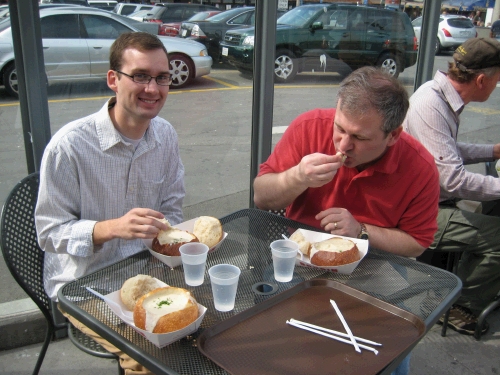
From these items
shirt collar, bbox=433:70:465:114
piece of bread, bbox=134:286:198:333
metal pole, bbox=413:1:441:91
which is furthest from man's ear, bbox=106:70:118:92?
metal pole, bbox=413:1:441:91

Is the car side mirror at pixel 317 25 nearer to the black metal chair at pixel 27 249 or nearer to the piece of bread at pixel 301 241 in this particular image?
the piece of bread at pixel 301 241

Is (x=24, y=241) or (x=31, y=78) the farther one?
(x=31, y=78)

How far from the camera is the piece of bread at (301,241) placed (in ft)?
5.93

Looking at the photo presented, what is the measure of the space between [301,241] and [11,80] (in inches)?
71.0

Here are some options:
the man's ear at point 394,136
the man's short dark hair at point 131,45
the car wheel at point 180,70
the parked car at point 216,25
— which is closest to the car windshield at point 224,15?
the parked car at point 216,25

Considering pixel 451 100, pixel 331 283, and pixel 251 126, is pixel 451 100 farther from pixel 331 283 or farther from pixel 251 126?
pixel 331 283

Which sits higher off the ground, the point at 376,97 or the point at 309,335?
the point at 376,97

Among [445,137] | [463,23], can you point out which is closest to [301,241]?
[445,137]

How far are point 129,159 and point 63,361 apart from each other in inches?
54.1

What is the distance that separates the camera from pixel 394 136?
2.05 meters

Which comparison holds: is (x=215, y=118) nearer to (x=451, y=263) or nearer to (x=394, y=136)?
(x=394, y=136)

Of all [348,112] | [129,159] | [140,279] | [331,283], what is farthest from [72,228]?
[348,112]

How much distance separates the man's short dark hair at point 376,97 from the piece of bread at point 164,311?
1.01 meters

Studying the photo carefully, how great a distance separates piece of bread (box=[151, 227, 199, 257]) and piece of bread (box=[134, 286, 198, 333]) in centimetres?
28
